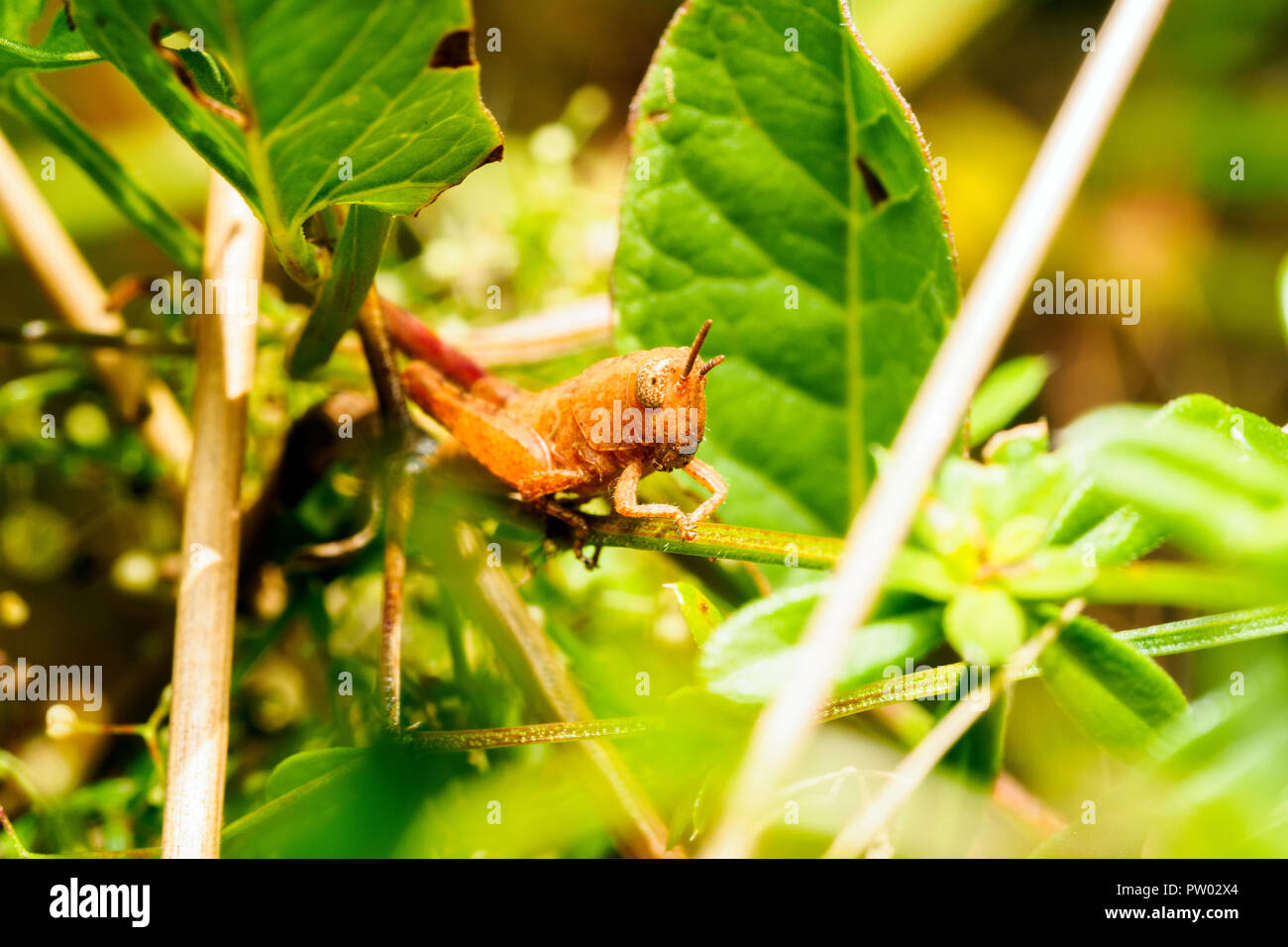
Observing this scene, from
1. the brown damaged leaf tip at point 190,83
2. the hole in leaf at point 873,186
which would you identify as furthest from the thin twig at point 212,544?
the hole in leaf at point 873,186

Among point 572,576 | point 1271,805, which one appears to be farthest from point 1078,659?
point 572,576

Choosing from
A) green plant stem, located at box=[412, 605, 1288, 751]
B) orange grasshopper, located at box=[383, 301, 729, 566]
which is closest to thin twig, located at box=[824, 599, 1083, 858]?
green plant stem, located at box=[412, 605, 1288, 751]

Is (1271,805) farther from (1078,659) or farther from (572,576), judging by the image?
(572,576)

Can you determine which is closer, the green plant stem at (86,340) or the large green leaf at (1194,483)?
the large green leaf at (1194,483)

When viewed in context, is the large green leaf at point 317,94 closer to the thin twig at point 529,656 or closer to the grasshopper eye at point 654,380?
the grasshopper eye at point 654,380

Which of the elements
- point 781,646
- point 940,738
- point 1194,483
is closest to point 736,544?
point 781,646

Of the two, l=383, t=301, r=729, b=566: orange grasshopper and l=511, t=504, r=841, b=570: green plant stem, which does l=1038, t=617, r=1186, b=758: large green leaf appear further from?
l=383, t=301, r=729, b=566: orange grasshopper

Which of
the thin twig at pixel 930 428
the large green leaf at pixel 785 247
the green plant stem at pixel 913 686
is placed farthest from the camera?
the large green leaf at pixel 785 247
